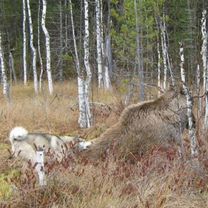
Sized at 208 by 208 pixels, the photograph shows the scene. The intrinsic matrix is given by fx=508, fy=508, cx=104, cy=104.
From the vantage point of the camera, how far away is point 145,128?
7.95 m

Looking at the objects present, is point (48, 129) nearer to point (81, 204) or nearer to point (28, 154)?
point (28, 154)

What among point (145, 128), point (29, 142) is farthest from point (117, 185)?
point (29, 142)

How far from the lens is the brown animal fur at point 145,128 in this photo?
7691mm

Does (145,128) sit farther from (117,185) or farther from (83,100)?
(83,100)

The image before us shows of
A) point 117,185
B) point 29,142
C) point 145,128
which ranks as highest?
point 145,128

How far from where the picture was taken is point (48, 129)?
1291 cm

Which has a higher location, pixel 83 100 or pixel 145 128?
pixel 145 128

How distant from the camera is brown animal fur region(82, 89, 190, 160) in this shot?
25.2 feet

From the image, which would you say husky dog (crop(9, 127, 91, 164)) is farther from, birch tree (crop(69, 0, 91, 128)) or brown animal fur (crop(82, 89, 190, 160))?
birch tree (crop(69, 0, 91, 128))

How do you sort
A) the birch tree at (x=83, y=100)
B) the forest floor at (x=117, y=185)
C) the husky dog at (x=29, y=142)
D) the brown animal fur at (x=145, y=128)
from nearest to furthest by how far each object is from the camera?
the forest floor at (x=117, y=185)
the brown animal fur at (x=145, y=128)
the husky dog at (x=29, y=142)
the birch tree at (x=83, y=100)

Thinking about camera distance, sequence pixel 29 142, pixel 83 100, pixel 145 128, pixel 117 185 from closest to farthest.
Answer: pixel 117 185
pixel 145 128
pixel 29 142
pixel 83 100

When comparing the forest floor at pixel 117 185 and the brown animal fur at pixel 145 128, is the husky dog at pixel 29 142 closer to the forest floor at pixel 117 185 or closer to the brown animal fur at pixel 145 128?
the brown animal fur at pixel 145 128

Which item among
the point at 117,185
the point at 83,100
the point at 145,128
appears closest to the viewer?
the point at 117,185

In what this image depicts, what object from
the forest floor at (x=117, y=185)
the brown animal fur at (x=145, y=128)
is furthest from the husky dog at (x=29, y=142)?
the forest floor at (x=117, y=185)
